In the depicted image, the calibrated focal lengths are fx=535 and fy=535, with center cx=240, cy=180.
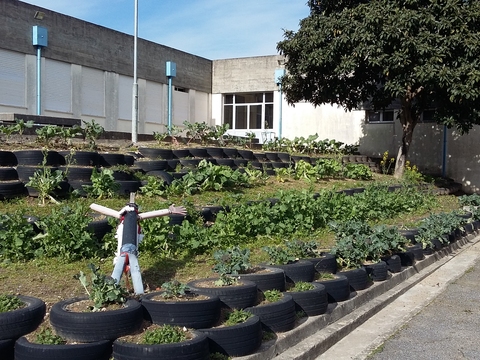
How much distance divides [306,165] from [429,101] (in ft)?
17.9

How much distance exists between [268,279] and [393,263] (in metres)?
3.07

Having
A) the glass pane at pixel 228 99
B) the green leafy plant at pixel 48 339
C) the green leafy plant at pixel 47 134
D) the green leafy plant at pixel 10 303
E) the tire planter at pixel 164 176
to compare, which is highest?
the glass pane at pixel 228 99

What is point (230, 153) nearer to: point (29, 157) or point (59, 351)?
point (29, 157)

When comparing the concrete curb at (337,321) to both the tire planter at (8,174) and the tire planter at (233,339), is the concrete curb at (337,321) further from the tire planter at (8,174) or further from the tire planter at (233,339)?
the tire planter at (8,174)

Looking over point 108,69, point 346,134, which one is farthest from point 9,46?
point 346,134

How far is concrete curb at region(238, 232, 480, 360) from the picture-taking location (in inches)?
178

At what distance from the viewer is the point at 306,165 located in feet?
43.9

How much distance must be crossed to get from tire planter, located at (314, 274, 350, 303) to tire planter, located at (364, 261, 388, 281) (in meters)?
0.98

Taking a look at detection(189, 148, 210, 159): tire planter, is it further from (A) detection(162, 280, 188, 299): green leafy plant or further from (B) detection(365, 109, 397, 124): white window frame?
(B) detection(365, 109, 397, 124): white window frame

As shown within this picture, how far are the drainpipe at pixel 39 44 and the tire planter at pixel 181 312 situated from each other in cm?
1767

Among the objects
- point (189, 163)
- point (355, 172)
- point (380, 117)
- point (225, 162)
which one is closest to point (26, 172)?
point (189, 163)

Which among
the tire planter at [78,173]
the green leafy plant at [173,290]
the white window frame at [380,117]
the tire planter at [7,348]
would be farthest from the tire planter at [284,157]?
the tire planter at [7,348]

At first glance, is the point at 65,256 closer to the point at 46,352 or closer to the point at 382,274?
the point at 46,352

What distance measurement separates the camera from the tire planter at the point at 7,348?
3616 mm
